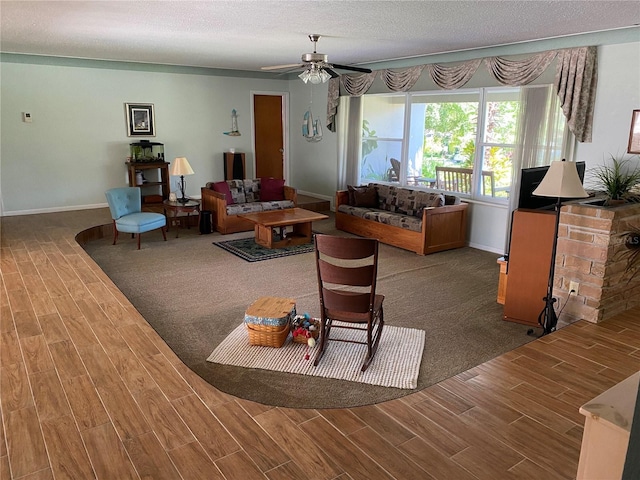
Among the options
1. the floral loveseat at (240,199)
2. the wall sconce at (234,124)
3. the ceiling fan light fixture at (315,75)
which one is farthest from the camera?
the wall sconce at (234,124)

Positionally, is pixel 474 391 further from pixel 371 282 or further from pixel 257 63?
pixel 257 63

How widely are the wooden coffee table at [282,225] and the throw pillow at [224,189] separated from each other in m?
0.74

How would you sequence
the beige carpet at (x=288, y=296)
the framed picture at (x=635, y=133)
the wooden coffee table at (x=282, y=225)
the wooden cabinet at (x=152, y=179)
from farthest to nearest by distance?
the wooden cabinet at (x=152, y=179)
the wooden coffee table at (x=282, y=225)
the framed picture at (x=635, y=133)
the beige carpet at (x=288, y=296)

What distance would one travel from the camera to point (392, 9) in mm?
3885

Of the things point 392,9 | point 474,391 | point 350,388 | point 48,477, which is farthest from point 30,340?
point 392,9

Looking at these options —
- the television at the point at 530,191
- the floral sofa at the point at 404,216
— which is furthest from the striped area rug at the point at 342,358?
the floral sofa at the point at 404,216

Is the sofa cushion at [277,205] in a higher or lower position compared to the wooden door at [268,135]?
lower

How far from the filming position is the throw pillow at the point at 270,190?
770cm

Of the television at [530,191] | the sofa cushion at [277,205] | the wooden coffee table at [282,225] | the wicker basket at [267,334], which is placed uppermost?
the television at [530,191]

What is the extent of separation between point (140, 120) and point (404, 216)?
4.74 metres

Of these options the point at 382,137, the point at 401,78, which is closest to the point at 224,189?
the point at 382,137

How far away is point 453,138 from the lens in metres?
6.74

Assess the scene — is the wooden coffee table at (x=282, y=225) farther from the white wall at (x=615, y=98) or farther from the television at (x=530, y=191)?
the white wall at (x=615, y=98)

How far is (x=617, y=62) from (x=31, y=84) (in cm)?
759
